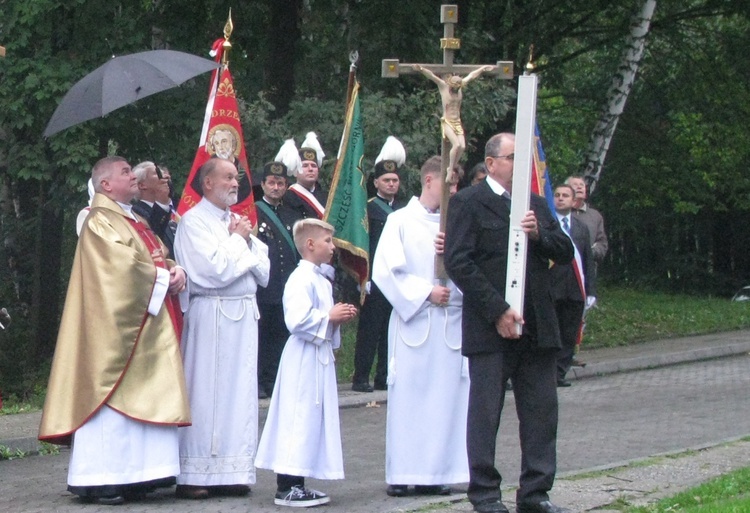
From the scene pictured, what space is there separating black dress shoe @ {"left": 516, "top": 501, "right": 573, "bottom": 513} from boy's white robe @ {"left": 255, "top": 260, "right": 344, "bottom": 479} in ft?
3.91

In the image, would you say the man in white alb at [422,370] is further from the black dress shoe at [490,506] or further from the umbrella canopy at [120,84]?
the umbrella canopy at [120,84]

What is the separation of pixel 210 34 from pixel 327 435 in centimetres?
1219

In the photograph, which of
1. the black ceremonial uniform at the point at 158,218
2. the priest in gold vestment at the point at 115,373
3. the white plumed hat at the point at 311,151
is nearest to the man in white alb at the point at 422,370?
the priest in gold vestment at the point at 115,373

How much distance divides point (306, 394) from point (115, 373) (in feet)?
3.56

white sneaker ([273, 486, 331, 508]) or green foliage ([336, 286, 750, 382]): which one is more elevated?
green foliage ([336, 286, 750, 382])

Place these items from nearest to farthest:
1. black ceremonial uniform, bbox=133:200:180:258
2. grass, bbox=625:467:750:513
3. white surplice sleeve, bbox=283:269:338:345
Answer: grass, bbox=625:467:750:513 → white surplice sleeve, bbox=283:269:338:345 → black ceremonial uniform, bbox=133:200:180:258

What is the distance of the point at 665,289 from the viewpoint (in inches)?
1423

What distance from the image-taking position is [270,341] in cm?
1288

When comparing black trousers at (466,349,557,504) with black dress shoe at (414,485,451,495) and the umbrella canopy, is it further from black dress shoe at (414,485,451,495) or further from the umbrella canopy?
the umbrella canopy

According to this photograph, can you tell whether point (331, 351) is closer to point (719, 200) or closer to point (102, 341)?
point (102, 341)

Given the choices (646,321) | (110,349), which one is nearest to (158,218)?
(110,349)

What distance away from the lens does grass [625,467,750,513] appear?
703 cm

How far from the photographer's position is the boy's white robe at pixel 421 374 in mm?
8211

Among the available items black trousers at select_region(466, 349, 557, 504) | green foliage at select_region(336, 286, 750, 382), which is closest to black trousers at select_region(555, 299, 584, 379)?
black trousers at select_region(466, 349, 557, 504)
